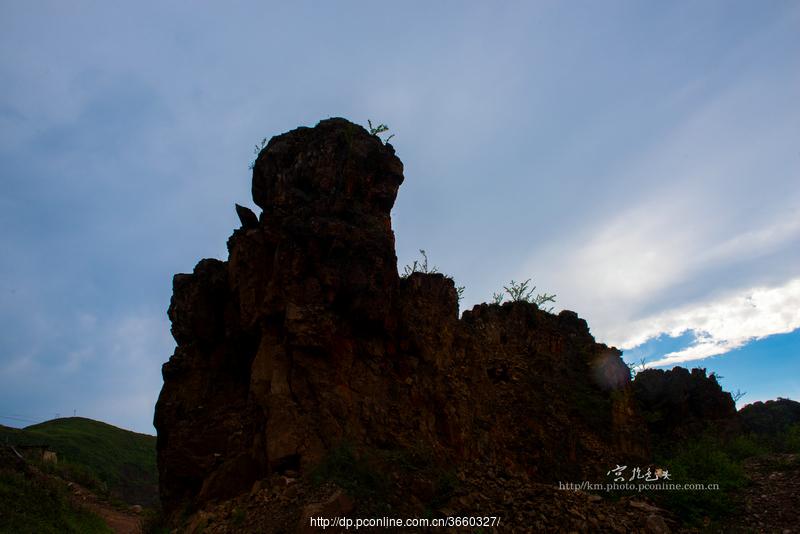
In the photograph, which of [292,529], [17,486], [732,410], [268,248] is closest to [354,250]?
[268,248]

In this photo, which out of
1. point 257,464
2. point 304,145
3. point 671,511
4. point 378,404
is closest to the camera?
point 257,464

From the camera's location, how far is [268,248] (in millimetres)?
10945

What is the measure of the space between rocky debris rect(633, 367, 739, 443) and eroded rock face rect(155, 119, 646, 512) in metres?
3.65

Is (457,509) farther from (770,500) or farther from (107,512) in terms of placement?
(107,512)

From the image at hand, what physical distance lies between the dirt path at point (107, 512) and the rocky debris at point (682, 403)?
21436mm

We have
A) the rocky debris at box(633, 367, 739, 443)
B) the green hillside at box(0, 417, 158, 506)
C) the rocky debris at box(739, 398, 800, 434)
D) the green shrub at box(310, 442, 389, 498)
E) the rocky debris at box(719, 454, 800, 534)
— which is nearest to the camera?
the green shrub at box(310, 442, 389, 498)

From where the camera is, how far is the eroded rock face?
9.57m

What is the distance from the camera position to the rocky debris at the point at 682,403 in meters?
16.4

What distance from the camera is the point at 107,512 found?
990 inches

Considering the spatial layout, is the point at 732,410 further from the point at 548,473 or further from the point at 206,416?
the point at 206,416

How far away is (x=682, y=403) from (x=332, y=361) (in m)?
13.2

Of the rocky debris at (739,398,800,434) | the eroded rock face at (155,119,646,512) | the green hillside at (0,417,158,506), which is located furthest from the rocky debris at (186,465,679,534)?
the green hillside at (0,417,158,506)

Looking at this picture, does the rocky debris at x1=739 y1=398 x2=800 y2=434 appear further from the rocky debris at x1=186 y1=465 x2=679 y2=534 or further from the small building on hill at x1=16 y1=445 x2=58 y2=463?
the small building on hill at x1=16 y1=445 x2=58 y2=463

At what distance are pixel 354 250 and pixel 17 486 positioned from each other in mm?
17231
